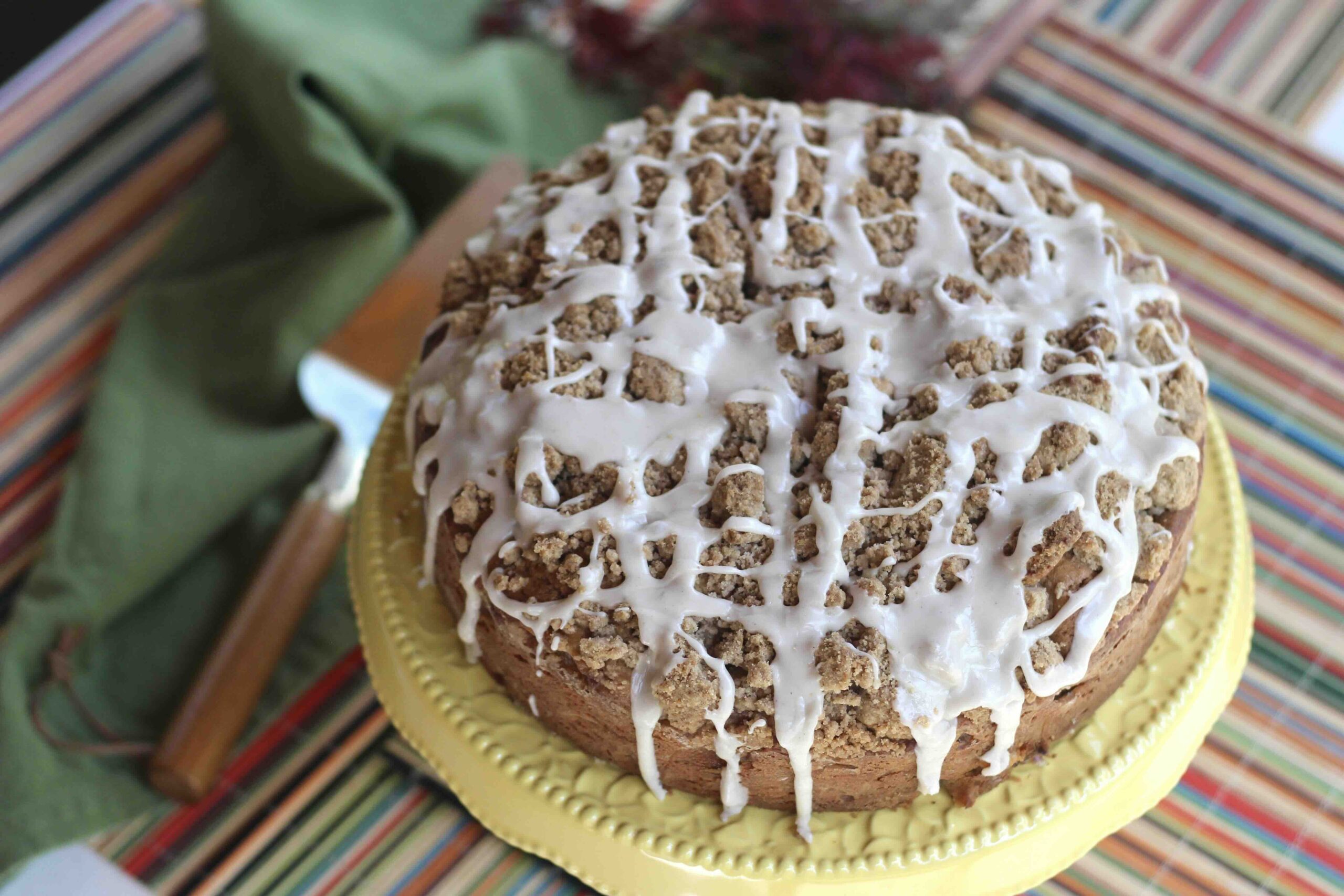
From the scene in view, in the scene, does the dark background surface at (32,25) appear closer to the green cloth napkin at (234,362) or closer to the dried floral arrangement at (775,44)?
the green cloth napkin at (234,362)

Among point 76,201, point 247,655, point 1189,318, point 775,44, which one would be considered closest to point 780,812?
point 247,655

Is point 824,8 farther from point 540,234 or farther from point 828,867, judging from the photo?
point 828,867

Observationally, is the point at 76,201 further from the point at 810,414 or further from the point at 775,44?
the point at 810,414

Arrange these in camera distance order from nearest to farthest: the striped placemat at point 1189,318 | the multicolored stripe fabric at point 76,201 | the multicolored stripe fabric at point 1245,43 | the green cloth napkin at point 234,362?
the striped placemat at point 1189,318 → the green cloth napkin at point 234,362 → the multicolored stripe fabric at point 76,201 → the multicolored stripe fabric at point 1245,43

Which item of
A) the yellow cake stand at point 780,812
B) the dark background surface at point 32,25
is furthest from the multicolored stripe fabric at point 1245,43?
the dark background surface at point 32,25

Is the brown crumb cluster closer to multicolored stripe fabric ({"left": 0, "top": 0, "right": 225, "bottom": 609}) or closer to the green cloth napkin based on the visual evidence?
the green cloth napkin

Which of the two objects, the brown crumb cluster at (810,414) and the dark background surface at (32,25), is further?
the dark background surface at (32,25)

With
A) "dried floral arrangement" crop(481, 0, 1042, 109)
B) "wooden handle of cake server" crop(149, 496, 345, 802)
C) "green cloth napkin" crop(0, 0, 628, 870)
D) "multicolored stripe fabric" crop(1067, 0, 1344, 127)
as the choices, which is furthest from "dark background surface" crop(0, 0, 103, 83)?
"multicolored stripe fabric" crop(1067, 0, 1344, 127)

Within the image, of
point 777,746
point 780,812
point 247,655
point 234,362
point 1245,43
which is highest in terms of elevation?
point 1245,43
